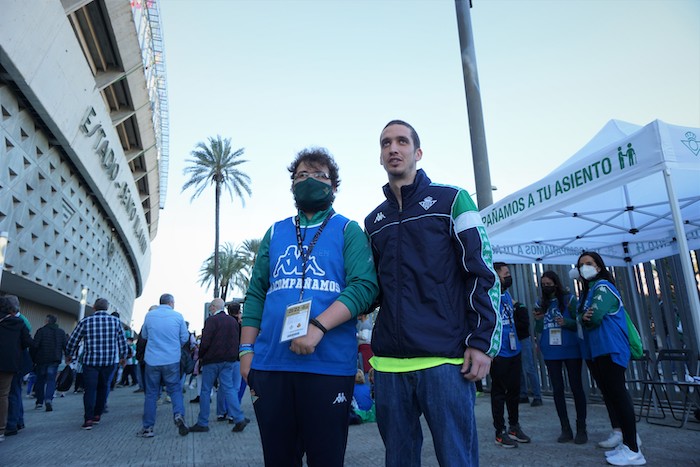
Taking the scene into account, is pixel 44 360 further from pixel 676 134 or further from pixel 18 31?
pixel 676 134

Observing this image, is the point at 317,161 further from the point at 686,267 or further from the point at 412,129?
the point at 686,267

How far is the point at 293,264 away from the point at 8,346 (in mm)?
6862

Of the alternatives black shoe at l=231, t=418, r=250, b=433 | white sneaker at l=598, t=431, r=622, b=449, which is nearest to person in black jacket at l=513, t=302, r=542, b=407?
white sneaker at l=598, t=431, r=622, b=449

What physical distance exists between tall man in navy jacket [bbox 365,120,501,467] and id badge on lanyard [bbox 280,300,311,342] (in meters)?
0.42

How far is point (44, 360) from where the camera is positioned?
1047 cm

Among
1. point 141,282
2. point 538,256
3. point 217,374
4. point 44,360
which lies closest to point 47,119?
point 44,360

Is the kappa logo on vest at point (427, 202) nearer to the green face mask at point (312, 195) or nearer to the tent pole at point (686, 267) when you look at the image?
the green face mask at point (312, 195)

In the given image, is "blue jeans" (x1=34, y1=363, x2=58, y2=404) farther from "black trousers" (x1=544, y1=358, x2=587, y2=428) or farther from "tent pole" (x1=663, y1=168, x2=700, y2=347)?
"tent pole" (x1=663, y1=168, x2=700, y2=347)

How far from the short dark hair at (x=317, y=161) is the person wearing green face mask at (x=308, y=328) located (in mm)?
128

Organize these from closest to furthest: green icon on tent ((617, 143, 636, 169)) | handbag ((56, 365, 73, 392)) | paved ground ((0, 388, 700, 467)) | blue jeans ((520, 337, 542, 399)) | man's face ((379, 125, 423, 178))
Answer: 1. man's face ((379, 125, 423, 178))
2. green icon on tent ((617, 143, 636, 169))
3. paved ground ((0, 388, 700, 467))
4. blue jeans ((520, 337, 542, 399))
5. handbag ((56, 365, 73, 392))

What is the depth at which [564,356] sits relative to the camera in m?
5.59

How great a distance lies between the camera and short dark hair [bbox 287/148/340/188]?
2654 millimetres

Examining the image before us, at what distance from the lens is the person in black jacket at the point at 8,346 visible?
274 inches

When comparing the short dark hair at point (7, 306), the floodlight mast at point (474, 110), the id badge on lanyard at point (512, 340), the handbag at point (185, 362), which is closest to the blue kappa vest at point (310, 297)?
the id badge on lanyard at point (512, 340)
